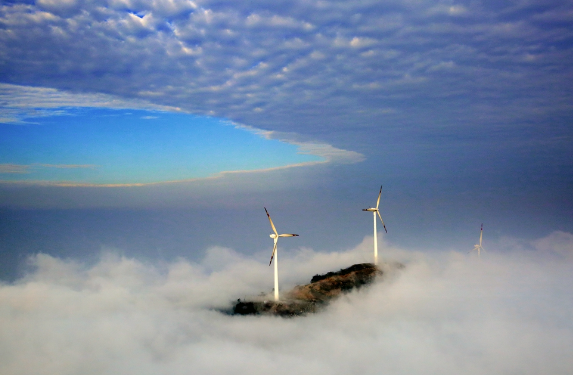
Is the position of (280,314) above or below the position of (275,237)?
below

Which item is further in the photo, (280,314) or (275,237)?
(280,314)
